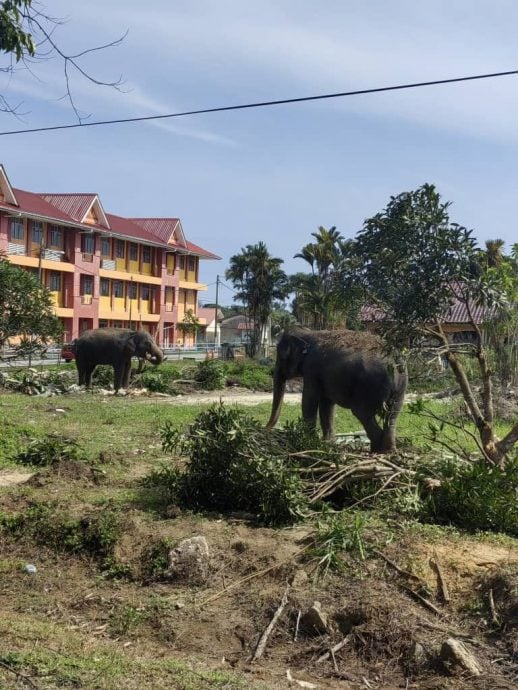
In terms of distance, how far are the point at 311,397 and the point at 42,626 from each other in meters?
7.43

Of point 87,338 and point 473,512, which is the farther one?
point 87,338

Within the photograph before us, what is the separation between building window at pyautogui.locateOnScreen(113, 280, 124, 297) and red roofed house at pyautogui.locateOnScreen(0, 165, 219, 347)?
6 cm

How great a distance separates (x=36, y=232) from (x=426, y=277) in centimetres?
4069

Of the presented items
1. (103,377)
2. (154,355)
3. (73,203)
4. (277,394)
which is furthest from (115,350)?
(73,203)

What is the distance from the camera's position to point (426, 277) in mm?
9500

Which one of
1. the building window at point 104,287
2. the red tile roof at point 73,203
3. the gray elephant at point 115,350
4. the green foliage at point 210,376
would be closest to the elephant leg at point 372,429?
the gray elephant at point 115,350

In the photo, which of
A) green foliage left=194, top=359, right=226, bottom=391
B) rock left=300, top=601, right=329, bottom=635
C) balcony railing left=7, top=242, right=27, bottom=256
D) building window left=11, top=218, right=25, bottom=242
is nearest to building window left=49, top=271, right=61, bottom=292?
balcony railing left=7, top=242, right=27, bottom=256

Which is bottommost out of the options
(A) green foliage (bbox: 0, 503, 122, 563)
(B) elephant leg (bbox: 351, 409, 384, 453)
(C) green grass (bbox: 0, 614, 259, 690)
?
(C) green grass (bbox: 0, 614, 259, 690)

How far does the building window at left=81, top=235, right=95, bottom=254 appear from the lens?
169 ft

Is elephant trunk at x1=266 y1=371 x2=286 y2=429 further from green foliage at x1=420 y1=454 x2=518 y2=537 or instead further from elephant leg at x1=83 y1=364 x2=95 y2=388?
elephant leg at x1=83 y1=364 x2=95 y2=388

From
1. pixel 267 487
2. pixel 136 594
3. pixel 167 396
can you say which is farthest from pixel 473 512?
pixel 167 396

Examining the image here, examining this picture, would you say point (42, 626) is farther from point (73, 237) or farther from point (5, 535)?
point (73, 237)

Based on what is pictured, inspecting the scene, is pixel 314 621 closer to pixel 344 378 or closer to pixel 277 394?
pixel 344 378

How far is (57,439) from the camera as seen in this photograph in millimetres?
12344
